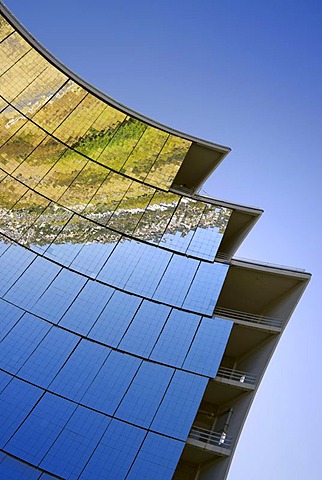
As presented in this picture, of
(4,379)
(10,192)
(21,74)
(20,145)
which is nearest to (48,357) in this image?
(4,379)

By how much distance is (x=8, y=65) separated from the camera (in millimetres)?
20969

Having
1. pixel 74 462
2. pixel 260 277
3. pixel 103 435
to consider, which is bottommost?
pixel 74 462

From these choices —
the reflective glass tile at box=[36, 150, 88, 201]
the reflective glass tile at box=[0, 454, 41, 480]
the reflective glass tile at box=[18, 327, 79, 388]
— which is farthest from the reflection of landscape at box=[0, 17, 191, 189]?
the reflective glass tile at box=[0, 454, 41, 480]

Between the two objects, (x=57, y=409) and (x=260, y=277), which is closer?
(x=57, y=409)

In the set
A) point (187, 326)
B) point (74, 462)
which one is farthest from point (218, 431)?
point (74, 462)

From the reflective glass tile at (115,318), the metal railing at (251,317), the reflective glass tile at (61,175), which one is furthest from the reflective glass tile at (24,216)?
the metal railing at (251,317)

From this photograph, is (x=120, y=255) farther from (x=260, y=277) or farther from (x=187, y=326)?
(x=260, y=277)

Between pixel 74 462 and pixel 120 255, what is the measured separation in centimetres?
729

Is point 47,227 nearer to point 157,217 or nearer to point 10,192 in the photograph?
point 10,192

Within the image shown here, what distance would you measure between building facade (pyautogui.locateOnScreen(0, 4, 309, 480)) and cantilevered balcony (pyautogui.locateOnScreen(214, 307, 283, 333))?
0.08 meters

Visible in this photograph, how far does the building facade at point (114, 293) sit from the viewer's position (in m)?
17.0

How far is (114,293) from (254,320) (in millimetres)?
5359

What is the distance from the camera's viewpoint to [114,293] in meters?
19.7

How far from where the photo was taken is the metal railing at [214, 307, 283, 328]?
66.9 ft
